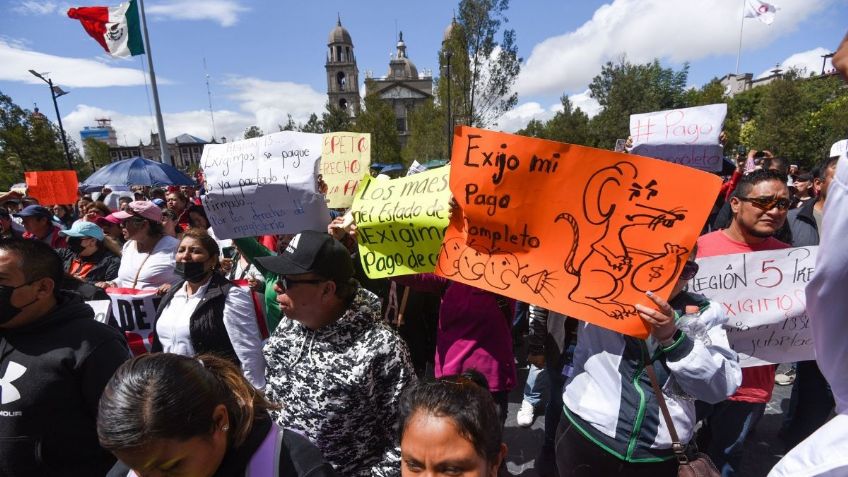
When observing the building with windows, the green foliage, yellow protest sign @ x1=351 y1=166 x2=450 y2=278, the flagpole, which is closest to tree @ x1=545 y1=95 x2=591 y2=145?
the green foliage

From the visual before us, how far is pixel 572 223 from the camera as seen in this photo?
167 cm

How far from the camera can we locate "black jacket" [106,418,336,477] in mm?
1299

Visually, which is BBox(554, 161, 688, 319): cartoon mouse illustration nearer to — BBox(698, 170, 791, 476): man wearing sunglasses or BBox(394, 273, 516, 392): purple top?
BBox(394, 273, 516, 392): purple top

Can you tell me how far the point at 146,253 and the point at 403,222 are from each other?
2846 millimetres

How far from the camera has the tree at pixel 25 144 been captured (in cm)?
2231

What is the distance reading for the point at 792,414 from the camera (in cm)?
337

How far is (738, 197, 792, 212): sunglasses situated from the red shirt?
247 millimetres

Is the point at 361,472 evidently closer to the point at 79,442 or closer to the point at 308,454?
the point at 308,454

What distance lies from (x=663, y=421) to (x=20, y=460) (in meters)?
2.62

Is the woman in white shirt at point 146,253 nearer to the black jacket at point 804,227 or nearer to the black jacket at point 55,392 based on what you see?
the black jacket at point 55,392

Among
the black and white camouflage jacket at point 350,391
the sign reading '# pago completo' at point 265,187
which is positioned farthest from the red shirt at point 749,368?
the sign reading '# pago completo' at point 265,187

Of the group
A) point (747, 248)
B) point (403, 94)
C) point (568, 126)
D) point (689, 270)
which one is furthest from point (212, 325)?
point (403, 94)

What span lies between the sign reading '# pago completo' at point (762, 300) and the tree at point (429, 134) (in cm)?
2506

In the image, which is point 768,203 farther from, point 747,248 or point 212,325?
point 212,325
